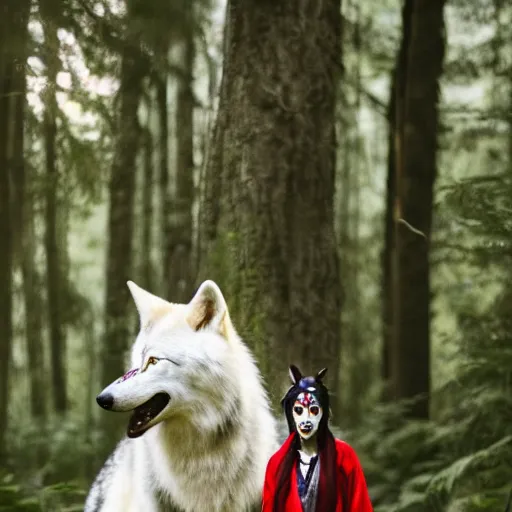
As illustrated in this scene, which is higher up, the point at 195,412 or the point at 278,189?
the point at 278,189

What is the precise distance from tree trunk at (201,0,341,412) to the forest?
14 mm

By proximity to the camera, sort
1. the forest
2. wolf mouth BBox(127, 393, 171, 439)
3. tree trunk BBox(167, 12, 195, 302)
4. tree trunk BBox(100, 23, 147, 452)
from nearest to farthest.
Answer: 1. wolf mouth BBox(127, 393, 171, 439)
2. the forest
3. tree trunk BBox(167, 12, 195, 302)
4. tree trunk BBox(100, 23, 147, 452)

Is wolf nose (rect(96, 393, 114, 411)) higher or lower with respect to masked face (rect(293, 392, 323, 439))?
higher

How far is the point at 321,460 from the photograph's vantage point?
341 centimetres

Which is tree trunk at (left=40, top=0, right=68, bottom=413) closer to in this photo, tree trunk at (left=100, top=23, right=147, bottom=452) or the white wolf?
tree trunk at (left=100, top=23, right=147, bottom=452)

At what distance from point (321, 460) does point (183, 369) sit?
2.68 feet

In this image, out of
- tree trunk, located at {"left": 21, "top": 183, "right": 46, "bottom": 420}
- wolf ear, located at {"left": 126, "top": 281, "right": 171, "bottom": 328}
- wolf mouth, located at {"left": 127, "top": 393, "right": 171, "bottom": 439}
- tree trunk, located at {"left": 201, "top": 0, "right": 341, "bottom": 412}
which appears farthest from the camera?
tree trunk, located at {"left": 21, "top": 183, "right": 46, "bottom": 420}

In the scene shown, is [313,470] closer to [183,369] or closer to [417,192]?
[183,369]

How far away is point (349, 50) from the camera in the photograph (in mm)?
12492

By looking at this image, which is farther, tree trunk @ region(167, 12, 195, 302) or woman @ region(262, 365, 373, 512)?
tree trunk @ region(167, 12, 195, 302)

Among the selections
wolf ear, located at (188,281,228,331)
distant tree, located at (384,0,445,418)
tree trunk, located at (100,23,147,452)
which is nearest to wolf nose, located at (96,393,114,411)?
wolf ear, located at (188,281,228,331)

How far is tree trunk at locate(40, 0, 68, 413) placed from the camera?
6.69 meters

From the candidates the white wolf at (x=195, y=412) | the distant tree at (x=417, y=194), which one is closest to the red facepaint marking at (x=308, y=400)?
the white wolf at (x=195, y=412)

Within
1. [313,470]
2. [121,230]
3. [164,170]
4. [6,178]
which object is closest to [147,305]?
[313,470]
